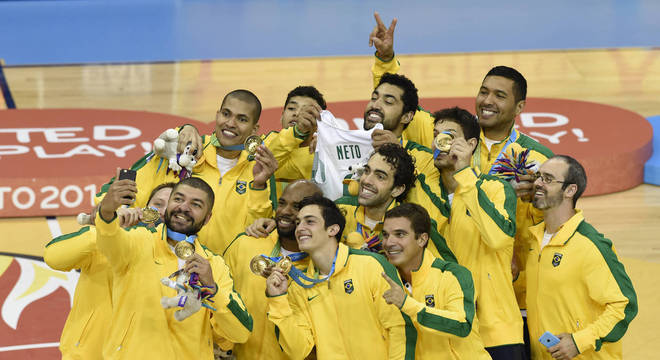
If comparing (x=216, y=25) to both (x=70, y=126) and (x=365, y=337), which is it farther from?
(x=365, y=337)

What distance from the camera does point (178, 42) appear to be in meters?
17.3

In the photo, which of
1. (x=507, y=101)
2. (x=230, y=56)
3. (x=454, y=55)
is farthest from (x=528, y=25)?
(x=507, y=101)

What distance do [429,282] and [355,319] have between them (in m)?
0.47

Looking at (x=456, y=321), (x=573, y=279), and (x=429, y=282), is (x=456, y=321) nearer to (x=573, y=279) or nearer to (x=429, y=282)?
(x=429, y=282)

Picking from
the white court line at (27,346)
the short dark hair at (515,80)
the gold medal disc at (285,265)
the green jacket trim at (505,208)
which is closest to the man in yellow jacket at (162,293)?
the gold medal disc at (285,265)

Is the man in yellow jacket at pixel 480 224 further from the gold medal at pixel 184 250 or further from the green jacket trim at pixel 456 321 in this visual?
the gold medal at pixel 184 250

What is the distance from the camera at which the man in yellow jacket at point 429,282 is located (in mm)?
5449

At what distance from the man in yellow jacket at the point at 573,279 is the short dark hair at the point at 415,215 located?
0.67m

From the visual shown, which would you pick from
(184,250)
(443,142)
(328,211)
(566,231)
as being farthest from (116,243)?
(566,231)

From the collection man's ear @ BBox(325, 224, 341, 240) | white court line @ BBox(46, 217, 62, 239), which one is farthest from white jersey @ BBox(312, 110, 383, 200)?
white court line @ BBox(46, 217, 62, 239)

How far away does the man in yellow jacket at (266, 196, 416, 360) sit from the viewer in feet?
17.9

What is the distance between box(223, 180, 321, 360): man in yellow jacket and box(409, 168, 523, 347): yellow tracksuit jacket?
749 millimetres

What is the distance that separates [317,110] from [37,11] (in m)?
14.6

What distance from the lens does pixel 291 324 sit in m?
5.37
